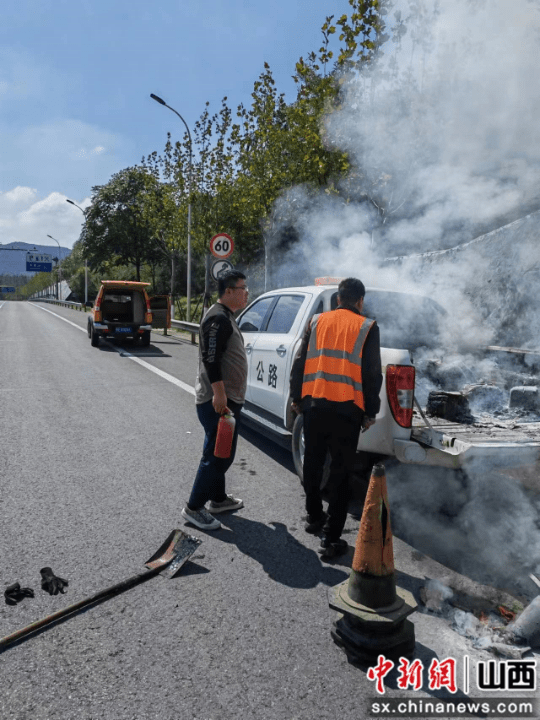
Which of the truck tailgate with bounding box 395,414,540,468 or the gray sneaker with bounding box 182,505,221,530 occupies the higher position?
the truck tailgate with bounding box 395,414,540,468

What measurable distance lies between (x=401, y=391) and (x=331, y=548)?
42.0 inches

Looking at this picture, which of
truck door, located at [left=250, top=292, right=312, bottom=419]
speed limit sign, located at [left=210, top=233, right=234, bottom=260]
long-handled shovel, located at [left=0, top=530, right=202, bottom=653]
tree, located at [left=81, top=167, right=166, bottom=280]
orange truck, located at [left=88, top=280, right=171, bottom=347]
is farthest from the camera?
tree, located at [left=81, top=167, right=166, bottom=280]

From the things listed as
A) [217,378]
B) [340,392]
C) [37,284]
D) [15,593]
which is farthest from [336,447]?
[37,284]

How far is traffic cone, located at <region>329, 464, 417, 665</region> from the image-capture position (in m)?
2.45

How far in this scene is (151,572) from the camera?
3115 mm

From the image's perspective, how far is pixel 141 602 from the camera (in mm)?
2852

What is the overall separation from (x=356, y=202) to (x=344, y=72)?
260cm

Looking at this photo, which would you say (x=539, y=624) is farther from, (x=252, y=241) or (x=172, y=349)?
(x=252, y=241)

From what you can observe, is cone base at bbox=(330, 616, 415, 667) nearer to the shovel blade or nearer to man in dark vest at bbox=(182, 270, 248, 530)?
the shovel blade

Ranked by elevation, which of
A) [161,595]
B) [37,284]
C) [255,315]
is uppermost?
[37,284]

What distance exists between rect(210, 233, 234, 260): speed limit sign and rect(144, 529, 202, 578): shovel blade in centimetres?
1079

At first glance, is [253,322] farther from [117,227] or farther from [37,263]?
[37,263]

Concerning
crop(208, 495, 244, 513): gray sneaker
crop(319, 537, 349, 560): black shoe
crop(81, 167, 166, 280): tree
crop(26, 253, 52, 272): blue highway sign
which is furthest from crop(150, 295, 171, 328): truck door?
crop(26, 253, 52, 272): blue highway sign

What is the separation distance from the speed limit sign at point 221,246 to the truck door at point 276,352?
8212mm
